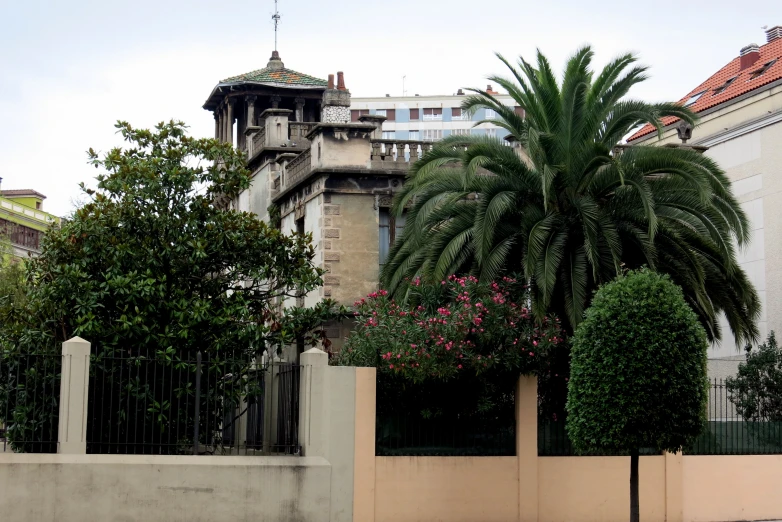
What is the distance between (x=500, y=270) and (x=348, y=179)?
5.98m

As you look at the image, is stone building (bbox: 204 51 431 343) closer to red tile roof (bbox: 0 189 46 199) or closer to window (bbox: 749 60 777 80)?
window (bbox: 749 60 777 80)

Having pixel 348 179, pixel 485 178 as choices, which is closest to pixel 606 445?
pixel 485 178

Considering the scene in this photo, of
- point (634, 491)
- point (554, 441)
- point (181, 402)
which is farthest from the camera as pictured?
point (554, 441)

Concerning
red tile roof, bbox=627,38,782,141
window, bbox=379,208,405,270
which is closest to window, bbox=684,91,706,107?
red tile roof, bbox=627,38,782,141

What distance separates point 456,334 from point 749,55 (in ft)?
77.8

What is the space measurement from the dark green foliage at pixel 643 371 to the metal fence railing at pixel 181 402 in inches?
189

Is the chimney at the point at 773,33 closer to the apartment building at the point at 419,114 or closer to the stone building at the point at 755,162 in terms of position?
the stone building at the point at 755,162

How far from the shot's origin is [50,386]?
58.2ft

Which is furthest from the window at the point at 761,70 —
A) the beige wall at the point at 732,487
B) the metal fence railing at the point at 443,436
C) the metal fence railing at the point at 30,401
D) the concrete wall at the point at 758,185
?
the metal fence railing at the point at 30,401

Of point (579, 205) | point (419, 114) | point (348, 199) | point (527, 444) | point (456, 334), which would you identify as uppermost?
point (419, 114)

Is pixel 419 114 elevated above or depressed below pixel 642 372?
above

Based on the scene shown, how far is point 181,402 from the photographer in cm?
1820

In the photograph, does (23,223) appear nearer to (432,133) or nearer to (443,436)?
(432,133)

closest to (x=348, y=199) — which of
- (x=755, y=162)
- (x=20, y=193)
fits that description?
(x=755, y=162)
